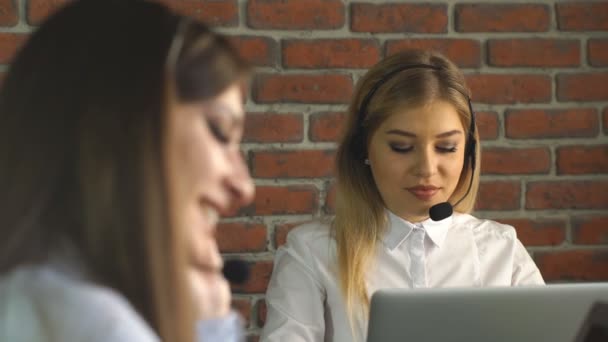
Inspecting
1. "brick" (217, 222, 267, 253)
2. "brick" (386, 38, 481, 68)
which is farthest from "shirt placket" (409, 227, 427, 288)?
"brick" (386, 38, 481, 68)

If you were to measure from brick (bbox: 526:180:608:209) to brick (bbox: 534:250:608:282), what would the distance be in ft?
0.38

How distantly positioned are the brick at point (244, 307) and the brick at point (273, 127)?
1.24 feet

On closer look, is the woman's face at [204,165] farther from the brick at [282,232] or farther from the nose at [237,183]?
the brick at [282,232]

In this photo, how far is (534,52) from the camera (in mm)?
2318

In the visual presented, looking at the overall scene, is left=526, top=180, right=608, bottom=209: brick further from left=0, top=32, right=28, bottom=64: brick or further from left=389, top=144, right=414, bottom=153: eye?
left=0, top=32, right=28, bottom=64: brick

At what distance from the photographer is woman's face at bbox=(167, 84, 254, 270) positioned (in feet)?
2.44

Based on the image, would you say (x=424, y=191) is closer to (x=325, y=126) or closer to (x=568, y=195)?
(x=325, y=126)

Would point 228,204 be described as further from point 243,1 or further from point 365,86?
point 243,1

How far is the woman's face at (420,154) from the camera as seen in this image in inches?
74.5

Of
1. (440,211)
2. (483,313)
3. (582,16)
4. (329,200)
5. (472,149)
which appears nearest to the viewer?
(483,313)

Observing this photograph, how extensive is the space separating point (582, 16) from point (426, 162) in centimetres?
73

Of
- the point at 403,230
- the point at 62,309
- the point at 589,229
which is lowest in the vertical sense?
the point at 589,229

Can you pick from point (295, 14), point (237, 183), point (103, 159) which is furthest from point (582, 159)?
point (103, 159)

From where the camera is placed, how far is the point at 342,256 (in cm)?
196
